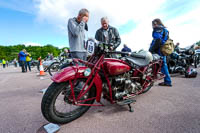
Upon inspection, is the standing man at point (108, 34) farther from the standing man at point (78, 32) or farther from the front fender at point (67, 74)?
the front fender at point (67, 74)

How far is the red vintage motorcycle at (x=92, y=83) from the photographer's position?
142 cm

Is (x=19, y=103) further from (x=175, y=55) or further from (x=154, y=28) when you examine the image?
(x=175, y=55)

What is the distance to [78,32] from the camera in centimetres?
216

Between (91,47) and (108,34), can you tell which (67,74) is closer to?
(91,47)

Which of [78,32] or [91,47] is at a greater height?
[78,32]

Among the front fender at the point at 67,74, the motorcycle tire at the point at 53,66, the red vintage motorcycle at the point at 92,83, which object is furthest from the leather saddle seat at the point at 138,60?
the motorcycle tire at the point at 53,66

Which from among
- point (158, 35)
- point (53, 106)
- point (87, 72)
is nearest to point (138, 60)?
point (87, 72)

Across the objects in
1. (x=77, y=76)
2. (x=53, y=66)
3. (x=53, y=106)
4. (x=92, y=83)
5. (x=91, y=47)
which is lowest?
(x=53, y=106)

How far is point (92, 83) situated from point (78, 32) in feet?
3.62

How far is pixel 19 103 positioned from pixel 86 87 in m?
1.72

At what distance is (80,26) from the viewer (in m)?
2.19

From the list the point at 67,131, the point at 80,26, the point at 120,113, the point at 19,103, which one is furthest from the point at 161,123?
the point at 19,103

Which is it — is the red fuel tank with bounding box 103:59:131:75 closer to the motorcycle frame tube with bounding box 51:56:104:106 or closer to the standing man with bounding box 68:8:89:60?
the motorcycle frame tube with bounding box 51:56:104:106

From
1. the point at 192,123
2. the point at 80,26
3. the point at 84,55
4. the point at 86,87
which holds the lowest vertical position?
the point at 192,123
